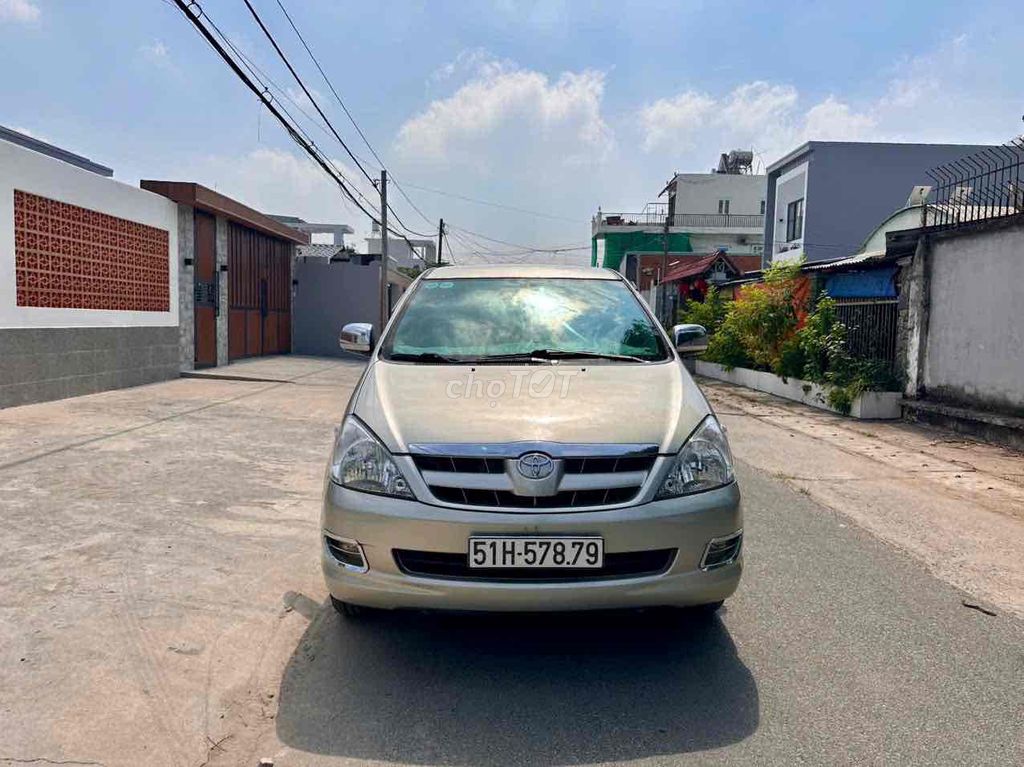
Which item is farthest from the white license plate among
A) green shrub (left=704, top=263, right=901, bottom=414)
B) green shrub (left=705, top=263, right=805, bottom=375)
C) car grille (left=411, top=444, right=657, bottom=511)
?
green shrub (left=705, top=263, right=805, bottom=375)

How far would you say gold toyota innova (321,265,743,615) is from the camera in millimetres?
2705

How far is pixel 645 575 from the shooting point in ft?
9.12

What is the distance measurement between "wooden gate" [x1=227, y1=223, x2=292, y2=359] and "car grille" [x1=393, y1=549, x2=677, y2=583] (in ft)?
52.2

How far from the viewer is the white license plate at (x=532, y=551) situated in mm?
2697

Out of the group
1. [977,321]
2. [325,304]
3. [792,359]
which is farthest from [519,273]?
[325,304]

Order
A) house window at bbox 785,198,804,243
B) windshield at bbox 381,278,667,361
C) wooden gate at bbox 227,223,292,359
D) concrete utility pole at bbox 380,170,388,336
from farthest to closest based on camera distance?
house window at bbox 785,198,804,243 → concrete utility pole at bbox 380,170,388,336 → wooden gate at bbox 227,223,292,359 → windshield at bbox 381,278,667,361

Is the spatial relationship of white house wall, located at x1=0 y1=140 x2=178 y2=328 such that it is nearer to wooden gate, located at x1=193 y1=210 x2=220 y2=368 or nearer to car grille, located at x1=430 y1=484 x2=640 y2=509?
wooden gate, located at x1=193 y1=210 x2=220 y2=368

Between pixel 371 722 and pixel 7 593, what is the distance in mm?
2139

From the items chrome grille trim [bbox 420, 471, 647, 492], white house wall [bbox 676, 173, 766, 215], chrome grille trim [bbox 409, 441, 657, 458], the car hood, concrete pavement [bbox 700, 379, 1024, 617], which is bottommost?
concrete pavement [bbox 700, 379, 1024, 617]

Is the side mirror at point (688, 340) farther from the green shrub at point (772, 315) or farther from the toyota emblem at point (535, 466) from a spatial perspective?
the green shrub at point (772, 315)

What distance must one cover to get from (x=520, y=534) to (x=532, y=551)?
0.24 feet

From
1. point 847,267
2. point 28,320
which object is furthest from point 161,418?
point 847,267

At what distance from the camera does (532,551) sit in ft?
8.85

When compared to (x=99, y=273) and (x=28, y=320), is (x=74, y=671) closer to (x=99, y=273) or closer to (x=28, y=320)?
(x=28, y=320)
